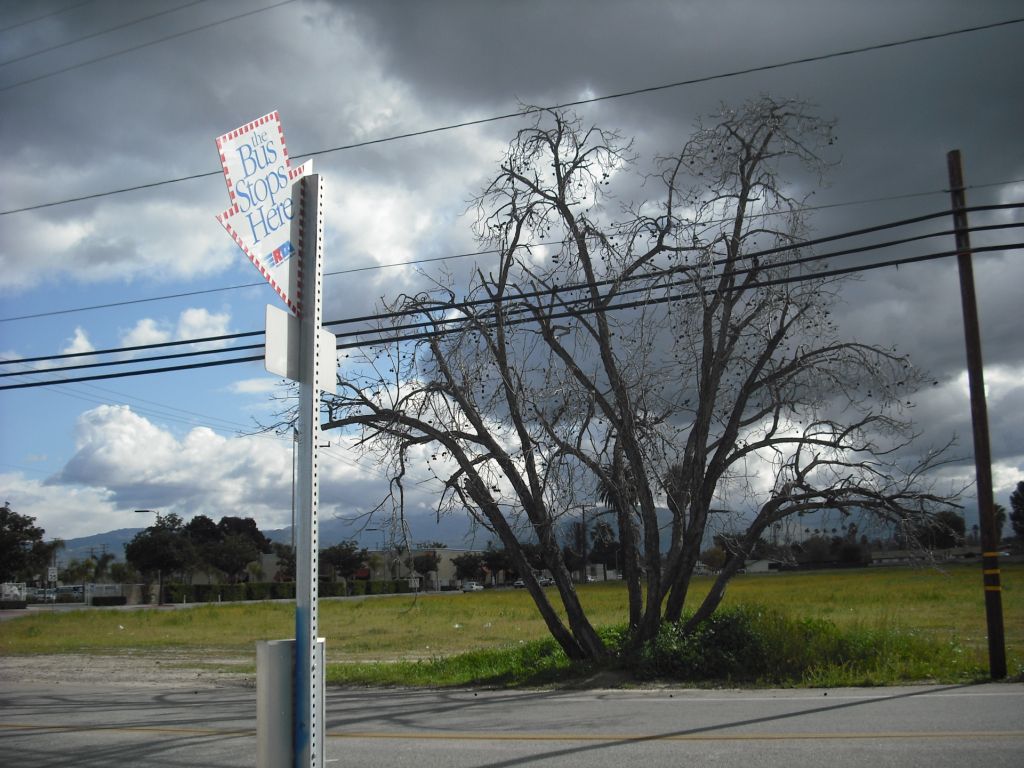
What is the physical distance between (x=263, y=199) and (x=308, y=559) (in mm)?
1429

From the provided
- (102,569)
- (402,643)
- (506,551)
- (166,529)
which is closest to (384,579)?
(166,529)

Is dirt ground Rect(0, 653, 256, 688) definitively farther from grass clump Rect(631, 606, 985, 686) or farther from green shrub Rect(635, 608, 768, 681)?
grass clump Rect(631, 606, 985, 686)

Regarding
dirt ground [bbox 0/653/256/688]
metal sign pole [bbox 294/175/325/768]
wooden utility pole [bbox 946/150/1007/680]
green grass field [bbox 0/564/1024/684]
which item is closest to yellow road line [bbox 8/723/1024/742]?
green grass field [bbox 0/564/1024/684]

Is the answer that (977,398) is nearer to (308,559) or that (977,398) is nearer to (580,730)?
(580,730)

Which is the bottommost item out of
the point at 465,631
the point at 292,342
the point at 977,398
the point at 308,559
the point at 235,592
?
the point at 235,592

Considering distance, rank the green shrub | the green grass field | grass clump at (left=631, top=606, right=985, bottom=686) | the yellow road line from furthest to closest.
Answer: the green grass field
the green shrub
grass clump at (left=631, top=606, right=985, bottom=686)
the yellow road line

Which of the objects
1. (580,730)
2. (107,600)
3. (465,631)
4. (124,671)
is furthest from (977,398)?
(107,600)

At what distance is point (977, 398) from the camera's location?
1363cm

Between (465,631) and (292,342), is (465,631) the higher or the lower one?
the lower one

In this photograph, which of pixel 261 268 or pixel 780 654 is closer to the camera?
pixel 261 268

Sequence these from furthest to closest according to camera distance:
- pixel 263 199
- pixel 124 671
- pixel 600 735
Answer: pixel 124 671 < pixel 600 735 < pixel 263 199

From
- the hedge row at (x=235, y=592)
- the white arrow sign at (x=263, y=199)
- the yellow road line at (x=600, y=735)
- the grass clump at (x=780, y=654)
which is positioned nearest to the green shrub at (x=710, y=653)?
the grass clump at (x=780, y=654)

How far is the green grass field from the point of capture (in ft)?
51.4

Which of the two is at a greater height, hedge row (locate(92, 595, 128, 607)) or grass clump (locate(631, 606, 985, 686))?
grass clump (locate(631, 606, 985, 686))
